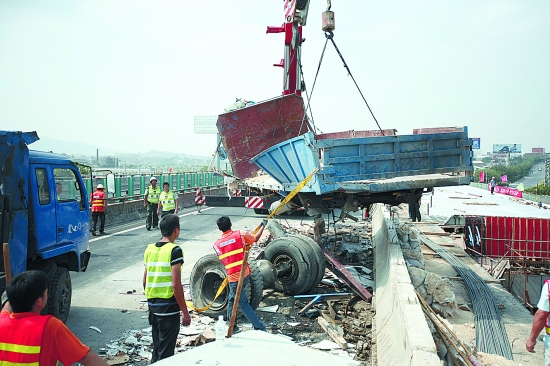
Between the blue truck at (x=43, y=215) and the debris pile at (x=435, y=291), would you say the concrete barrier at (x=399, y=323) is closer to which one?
the debris pile at (x=435, y=291)

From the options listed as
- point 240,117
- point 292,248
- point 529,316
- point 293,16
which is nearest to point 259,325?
point 292,248

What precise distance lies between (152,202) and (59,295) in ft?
28.1

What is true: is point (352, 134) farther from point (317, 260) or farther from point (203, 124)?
point (203, 124)

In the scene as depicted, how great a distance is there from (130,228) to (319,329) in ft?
34.4

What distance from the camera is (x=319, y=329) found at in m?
6.15

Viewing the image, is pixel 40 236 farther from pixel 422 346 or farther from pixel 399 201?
pixel 399 201

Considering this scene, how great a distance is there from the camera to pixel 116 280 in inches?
330

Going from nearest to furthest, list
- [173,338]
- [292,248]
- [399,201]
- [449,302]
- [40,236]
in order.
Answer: [173,338], [40,236], [449,302], [292,248], [399,201]

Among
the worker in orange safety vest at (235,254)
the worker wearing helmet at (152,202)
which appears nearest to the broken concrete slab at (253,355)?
the worker in orange safety vest at (235,254)

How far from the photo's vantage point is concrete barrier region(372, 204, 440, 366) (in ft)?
11.5

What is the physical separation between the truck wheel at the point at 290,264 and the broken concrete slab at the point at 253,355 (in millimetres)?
3770

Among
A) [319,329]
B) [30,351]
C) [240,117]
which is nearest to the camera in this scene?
[30,351]

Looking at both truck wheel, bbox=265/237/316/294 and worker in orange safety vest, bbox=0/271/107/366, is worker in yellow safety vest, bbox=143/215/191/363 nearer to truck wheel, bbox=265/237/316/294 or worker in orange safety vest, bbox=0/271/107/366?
worker in orange safety vest, bbox=0/271/107/366

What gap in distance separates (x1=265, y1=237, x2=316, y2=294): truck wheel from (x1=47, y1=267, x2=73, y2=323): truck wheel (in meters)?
3.21
